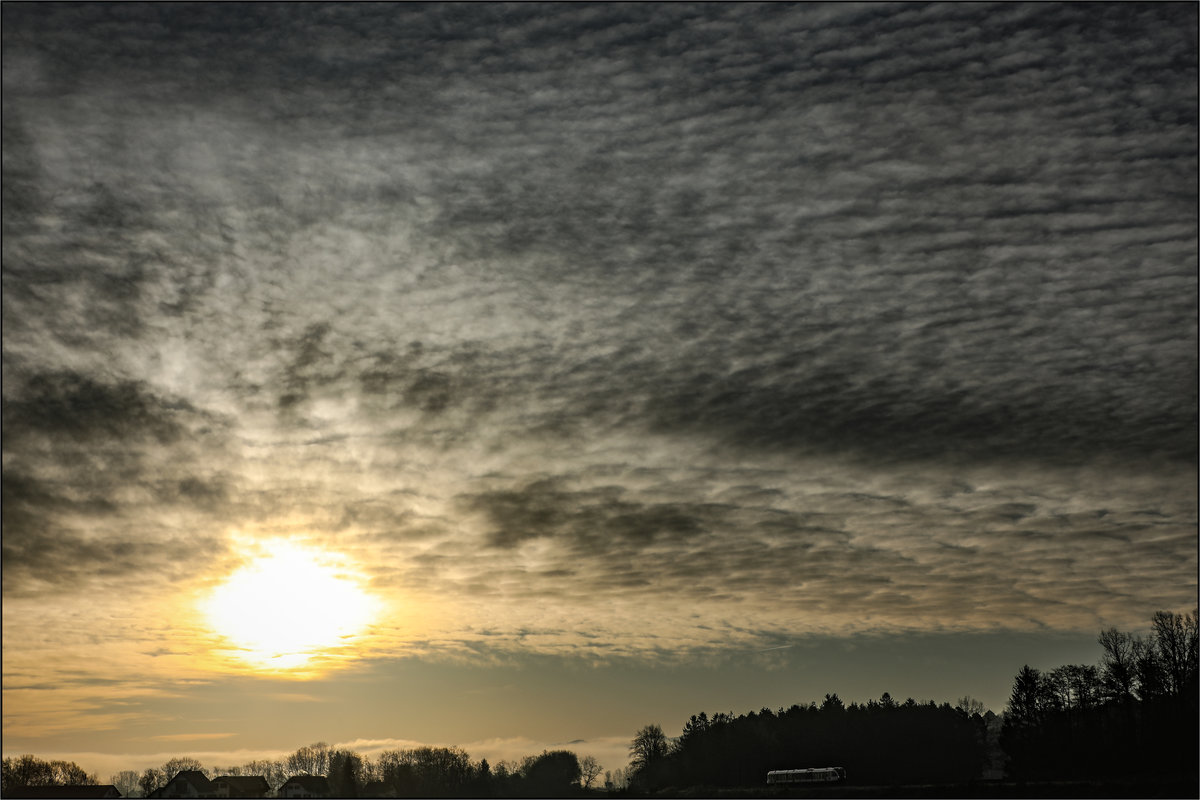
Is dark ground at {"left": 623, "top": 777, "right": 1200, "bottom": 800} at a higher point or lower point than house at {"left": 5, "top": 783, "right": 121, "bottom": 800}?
higher

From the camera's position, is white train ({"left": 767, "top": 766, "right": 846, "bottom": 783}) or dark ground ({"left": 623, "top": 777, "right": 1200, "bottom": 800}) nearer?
dark ground ({"left": 623, "top": 777, "right": 1200, "bottom": 800})

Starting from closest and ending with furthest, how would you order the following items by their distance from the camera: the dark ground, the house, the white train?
1. the dark ground
2. the white train
3. the house

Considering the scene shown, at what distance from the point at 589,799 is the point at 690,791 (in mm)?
19805

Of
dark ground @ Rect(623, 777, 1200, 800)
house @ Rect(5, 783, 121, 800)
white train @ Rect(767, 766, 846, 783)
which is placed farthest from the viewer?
house @ Rect(5, 783, 121, 800)

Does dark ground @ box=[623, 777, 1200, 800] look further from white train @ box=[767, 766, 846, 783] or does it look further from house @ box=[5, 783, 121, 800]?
house @ box=[5, 783, 121, 800]

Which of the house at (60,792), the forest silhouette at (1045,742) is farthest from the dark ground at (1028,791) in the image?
the house at (60,792)

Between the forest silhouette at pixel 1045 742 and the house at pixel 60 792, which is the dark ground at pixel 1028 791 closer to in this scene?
the forest silhouette at pixel 1045 742

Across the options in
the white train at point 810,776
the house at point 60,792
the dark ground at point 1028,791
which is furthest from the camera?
the house at point 60,792

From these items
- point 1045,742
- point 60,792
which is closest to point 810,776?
point 1045,742

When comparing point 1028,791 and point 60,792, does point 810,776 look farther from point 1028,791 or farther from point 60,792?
point 60,792

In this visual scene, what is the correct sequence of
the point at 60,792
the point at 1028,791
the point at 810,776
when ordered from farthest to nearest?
the point at 60,792 < the point at 810,776 < the point at 1028,791

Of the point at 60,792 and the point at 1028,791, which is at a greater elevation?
the point at 1028,791

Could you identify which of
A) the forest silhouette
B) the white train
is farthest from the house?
the white train

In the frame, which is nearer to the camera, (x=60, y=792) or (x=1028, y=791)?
(x=1028, y=791)
